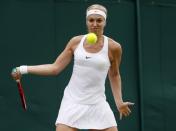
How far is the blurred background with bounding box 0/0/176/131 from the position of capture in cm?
810

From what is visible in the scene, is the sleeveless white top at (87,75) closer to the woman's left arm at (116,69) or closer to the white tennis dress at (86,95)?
the white tennis dress at (86,95)

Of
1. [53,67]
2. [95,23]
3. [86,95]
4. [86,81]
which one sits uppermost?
[95,23]

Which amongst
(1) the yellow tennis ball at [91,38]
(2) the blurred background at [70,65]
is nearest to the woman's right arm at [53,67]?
(1) the yellow tennis ball at [91,38]

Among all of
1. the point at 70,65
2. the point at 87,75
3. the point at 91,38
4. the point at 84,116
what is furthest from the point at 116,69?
the point at 70,65

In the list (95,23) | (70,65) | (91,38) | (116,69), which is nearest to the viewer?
(91,38)

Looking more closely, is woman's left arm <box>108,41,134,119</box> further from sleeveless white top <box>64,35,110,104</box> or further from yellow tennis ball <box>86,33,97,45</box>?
yellow tennis ball <box>86,33,97,45</box>

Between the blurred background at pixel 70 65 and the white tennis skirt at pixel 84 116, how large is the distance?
A: 2.06 metres

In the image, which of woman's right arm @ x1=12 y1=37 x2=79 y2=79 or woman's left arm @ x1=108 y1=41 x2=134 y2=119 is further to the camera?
woman's left arm @ x1=108 y1=41 x2=134 y2=119

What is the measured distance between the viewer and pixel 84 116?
6141 mm

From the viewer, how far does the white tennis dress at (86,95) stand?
20.1 ft

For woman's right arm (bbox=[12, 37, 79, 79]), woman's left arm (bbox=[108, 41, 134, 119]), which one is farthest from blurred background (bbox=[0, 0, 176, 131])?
woman's left arm (bbox=[108, 41, 134, 119])

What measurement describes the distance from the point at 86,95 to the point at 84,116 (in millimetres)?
194

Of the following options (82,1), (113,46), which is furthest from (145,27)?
(113,46)

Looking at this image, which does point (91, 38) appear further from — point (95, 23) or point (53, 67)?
point (53, 67)
